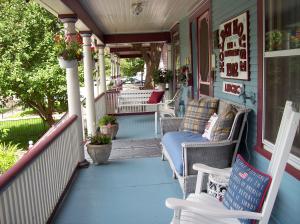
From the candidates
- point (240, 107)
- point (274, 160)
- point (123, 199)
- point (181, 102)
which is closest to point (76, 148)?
point (123, 199)

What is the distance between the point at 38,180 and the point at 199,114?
2.38 m

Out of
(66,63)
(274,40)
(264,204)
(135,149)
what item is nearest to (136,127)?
(135,149)

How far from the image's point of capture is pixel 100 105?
9070 millimetres

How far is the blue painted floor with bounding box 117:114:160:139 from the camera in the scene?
24.1ft

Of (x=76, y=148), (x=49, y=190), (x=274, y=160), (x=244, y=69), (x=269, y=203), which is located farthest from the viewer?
(x=76, y=148)

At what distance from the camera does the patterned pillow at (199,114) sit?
459cm

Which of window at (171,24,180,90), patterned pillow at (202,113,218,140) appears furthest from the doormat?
window at (171,24,180,90)

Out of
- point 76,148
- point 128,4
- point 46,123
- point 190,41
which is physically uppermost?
point 128,4

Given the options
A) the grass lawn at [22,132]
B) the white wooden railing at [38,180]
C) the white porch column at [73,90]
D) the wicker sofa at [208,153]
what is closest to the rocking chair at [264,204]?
the white wooden railing at [38,180]

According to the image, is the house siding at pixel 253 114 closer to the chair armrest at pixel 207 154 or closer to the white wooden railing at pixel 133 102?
the chair armrest at pixel 207 154

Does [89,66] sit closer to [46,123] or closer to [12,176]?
[12,176]

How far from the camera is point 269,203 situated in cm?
218

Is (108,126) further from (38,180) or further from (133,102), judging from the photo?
(133,102)

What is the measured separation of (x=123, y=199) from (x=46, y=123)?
11.3 m
